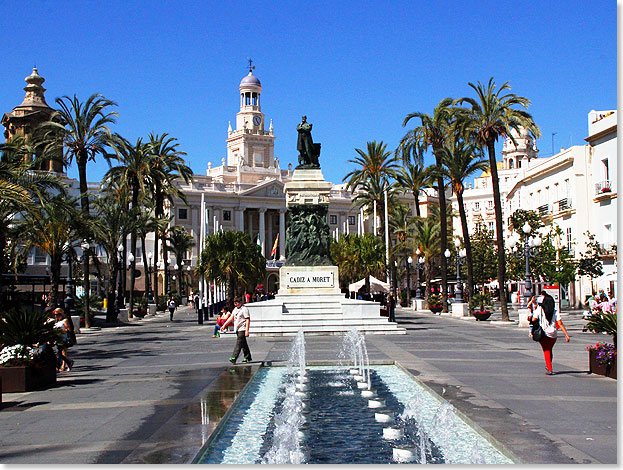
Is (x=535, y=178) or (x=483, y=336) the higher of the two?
(x=535, y=178)

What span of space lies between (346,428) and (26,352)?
22.8 ft

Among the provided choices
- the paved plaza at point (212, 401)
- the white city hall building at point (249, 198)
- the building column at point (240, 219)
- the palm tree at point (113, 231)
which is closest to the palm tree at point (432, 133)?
the palm tree at point (113, 231)

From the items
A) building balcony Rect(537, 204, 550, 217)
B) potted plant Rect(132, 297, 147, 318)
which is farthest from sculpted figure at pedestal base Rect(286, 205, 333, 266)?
building balcony Rect(537, 204, 550, 217)

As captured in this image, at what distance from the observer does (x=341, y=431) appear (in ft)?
33.0

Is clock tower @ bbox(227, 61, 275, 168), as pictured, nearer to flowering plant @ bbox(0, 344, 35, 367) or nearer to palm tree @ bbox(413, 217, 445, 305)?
palm tree @ bbox(413, 217, 445, 305)

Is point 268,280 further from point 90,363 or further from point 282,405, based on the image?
point 282,405

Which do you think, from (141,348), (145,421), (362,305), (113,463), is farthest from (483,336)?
(113,463)

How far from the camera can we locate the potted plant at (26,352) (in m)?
13.9

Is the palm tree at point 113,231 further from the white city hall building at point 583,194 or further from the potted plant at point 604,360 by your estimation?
the potted plant at point 604,360

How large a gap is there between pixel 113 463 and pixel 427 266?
5892 centimetres

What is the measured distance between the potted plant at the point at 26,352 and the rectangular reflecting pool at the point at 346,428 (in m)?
3.93

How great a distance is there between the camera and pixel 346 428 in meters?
10.3

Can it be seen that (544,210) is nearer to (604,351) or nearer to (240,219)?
(604,351)

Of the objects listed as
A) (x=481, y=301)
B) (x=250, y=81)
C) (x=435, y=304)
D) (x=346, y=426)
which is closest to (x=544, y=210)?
(x=435, y=304)
